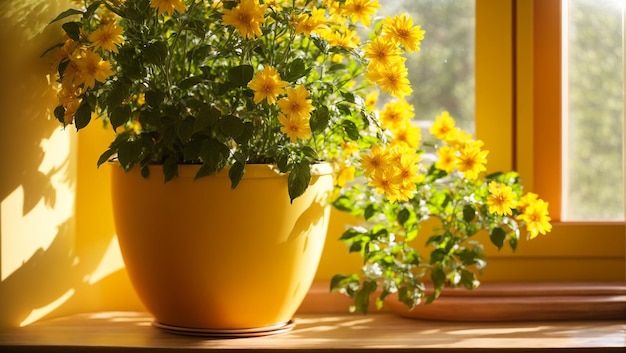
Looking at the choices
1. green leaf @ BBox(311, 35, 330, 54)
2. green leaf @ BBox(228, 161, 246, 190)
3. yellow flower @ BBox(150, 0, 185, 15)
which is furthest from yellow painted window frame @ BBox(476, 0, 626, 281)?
yellow flower @ BBox(150, 0, 185, 15)

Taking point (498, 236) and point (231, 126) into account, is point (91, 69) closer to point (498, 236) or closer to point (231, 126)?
point (231, 126)

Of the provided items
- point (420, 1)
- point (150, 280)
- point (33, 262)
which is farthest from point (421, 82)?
point (33, 262)

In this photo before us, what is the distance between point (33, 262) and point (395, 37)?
679 millimetres

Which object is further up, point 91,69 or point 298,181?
point 91,69

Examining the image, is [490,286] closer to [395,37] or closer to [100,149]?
[395,37]

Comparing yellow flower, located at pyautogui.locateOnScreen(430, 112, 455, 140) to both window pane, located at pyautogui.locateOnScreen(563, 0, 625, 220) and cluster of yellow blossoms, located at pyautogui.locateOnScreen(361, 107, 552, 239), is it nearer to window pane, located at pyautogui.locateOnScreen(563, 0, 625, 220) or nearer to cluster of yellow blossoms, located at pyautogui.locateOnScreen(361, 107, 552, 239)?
cluster of yellow blossoms, located at pyautogui.locateOnScreen(361, 107, 552, 239)

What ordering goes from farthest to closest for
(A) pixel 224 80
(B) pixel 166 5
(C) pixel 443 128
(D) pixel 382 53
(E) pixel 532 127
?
(E) pixel 532 127
(C) pixel 443 128
(A) pixel 224 80
(D) pixel 382 53
(B) pixel 166 5

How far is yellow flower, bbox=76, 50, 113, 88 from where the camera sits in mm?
1153

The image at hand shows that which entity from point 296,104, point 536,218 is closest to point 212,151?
point 296,104

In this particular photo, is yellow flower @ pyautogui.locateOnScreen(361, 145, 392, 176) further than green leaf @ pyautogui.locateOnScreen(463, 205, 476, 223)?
No

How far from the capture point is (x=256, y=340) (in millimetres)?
1263

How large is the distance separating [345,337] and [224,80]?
0.44 m

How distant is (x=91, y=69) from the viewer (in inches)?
45.5

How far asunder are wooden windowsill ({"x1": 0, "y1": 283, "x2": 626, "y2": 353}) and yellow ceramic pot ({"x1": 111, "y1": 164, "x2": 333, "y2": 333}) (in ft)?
0.18
